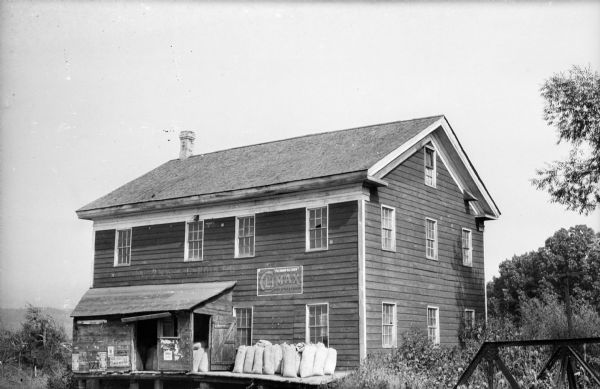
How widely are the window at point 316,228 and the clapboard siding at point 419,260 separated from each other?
1.35 meters

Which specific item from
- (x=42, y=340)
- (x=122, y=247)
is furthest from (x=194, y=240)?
(x=42, y=340)

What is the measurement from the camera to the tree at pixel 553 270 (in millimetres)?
46094

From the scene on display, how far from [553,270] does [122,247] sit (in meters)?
31.2

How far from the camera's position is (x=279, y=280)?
2200 centimetres

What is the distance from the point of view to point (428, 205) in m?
23.8

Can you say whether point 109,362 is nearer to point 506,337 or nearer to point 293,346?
point 293,346

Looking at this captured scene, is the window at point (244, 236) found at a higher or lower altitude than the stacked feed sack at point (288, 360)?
higher

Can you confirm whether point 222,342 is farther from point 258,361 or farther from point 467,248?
point 467,248

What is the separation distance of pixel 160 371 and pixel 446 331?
9130 mm

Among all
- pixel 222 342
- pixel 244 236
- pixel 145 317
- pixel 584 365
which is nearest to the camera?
pixel 584 365

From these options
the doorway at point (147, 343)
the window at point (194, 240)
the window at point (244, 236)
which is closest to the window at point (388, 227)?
the window at point (244, 236)

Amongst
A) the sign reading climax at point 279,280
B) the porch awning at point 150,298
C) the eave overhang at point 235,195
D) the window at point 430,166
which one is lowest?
the porch awning at point 150,298

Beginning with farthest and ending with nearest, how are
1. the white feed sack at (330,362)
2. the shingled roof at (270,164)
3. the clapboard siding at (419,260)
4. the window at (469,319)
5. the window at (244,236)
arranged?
the window at (469,319) → the window at (244,236) → the shingled roof at (270,164) → the clapboard siding at (419,260) → the white feed sack at (330,362)

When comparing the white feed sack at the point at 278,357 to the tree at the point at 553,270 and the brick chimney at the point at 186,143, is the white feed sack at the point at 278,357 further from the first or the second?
the tree at the point at 553,270
